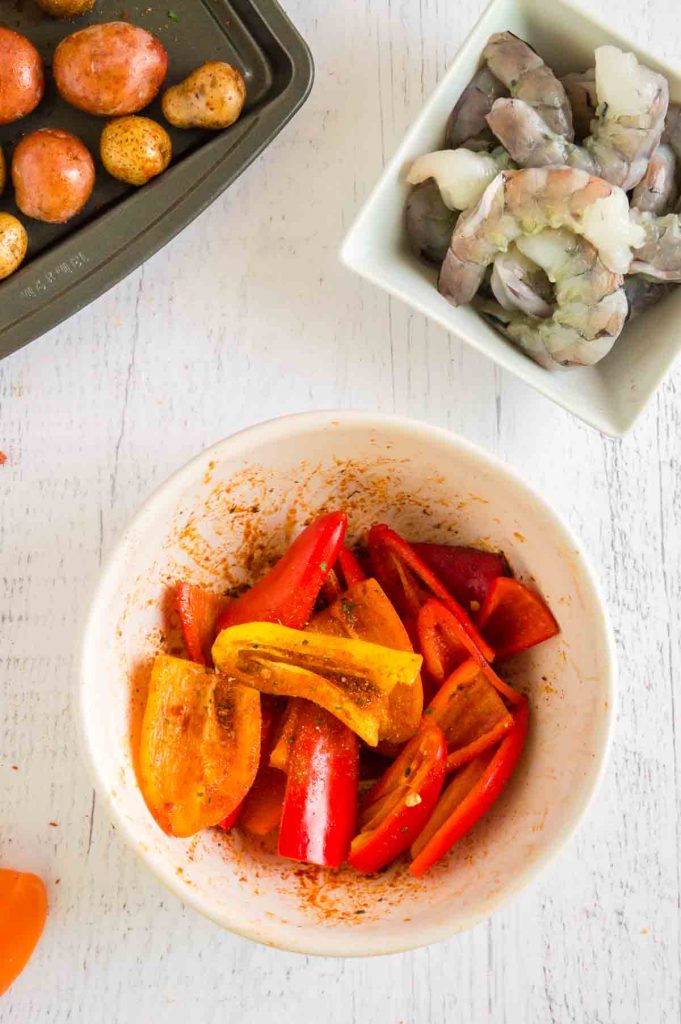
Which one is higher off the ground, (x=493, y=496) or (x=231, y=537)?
(x=493, y=496)

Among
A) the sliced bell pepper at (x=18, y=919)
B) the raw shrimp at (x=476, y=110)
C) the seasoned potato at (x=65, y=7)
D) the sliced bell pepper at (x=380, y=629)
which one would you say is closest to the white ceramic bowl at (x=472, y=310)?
the raw shrimp at (x=476, y=110)

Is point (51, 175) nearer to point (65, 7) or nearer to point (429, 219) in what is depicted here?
point (65, 7)

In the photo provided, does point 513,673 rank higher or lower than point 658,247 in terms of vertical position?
lower

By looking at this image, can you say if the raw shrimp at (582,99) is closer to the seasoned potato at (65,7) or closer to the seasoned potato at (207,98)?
the seasoned potato at (207,98)

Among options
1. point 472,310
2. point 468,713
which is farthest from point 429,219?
point 468,713

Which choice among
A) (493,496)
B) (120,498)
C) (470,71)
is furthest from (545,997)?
(470,71)

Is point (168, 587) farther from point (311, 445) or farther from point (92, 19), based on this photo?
point (92, 19)
